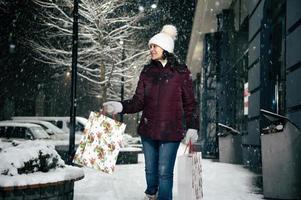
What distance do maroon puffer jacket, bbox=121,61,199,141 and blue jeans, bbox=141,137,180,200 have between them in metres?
0.11

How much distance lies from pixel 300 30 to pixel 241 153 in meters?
6.33

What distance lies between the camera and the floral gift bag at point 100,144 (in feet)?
14.1

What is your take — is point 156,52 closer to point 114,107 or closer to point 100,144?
point 114,107

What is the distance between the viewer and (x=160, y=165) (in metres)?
4.27

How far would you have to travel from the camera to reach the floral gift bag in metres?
4.30

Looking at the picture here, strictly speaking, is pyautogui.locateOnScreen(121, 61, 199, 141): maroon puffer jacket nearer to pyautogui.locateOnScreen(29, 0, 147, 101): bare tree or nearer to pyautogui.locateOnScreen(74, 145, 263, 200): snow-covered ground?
pyautogui.locateOnScreen(74, 145, 263, 200): snow-covered ground

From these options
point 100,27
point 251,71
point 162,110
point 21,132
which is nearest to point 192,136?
point 162,110

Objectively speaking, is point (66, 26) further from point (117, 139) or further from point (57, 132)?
point (117, 139)

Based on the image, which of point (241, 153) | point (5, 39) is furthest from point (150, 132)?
point (5, 39)

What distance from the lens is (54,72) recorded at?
33.1 metres

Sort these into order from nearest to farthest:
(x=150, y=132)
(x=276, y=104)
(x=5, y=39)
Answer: (x=150, y=132)
(x=276, y=104)
(x=5, y=39)

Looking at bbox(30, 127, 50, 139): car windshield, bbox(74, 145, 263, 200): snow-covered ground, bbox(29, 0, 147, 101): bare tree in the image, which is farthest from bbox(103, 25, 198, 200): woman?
bbox(29, 0, 147, 101): bare tree

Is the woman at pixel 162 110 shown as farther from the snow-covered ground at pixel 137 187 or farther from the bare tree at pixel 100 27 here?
the bare tree at pixel 100 27

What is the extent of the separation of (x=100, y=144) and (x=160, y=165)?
660mm
